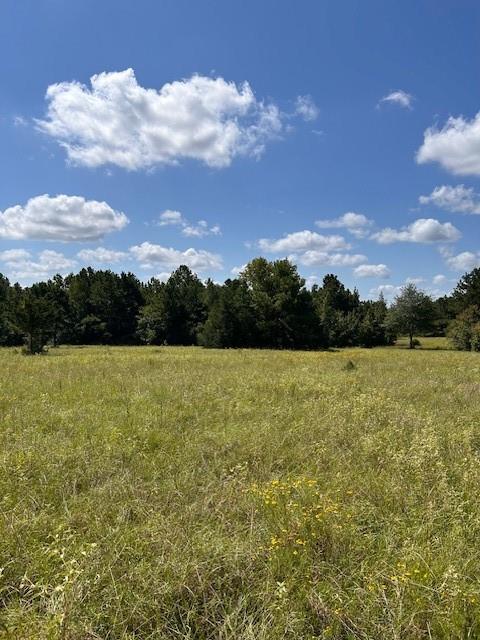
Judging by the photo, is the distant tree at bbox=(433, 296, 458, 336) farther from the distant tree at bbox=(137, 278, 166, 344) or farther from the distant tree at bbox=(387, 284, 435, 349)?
the distant tree at bbox=(137, 278, 166, 344)

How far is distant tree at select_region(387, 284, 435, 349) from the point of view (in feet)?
193

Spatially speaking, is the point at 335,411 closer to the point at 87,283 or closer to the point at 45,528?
the point at 45,528

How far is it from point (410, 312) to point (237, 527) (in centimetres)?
6017

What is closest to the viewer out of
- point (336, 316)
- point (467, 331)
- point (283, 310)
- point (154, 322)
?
point (467, 331)

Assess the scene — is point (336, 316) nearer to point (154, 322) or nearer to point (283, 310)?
point (283, 310)

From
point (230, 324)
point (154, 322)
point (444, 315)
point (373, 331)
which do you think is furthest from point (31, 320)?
point (444, 315)

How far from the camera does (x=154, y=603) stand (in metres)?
2.86

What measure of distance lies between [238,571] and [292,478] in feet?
6.54

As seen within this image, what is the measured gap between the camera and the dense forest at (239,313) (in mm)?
52969

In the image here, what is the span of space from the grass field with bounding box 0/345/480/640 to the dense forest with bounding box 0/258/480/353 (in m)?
42.3

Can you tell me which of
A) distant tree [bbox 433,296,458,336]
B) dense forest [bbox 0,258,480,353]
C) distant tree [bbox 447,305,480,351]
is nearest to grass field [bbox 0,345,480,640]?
dense forest [bbox 0,258,480,353]

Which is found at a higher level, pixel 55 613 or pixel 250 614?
pixel 55 613

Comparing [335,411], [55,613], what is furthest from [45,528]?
[335,411]

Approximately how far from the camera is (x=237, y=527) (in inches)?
151
